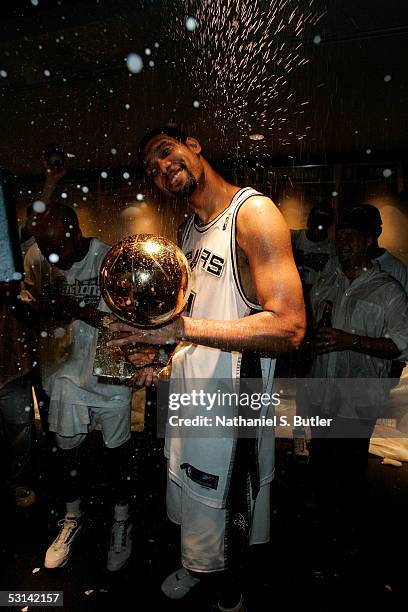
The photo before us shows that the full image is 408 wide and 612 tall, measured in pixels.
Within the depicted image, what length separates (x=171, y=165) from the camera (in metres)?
1.53

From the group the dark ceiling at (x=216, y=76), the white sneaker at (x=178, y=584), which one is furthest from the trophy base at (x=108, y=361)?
→ the dark ceiling at (x=216, y=76)

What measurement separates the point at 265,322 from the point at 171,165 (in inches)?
31.0

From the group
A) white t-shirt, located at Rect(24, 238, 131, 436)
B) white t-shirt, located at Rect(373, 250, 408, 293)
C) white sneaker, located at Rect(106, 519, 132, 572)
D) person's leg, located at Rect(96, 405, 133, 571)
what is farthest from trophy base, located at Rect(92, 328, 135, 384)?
white t-shirt, located at Rect(373, 250, 408, 293)

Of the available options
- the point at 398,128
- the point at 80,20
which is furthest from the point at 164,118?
the point at 398,128

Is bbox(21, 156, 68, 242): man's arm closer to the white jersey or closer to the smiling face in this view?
the smiling face

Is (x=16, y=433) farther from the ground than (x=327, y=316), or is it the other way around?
(x=327, y=316)

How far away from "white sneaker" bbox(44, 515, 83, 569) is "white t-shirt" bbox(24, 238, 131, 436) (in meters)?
0.61

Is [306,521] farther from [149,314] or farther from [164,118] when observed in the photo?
[164,118]

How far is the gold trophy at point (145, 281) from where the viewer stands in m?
1.21

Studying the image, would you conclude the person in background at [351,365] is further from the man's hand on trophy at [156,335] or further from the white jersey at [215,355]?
the man's hand on trophy at [156,335]

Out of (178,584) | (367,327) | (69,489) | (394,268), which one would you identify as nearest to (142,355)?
(178,584)

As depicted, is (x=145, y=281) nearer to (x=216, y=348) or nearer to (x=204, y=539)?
(x=216, y=348)

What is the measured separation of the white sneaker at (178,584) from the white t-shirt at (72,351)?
3.37 ft

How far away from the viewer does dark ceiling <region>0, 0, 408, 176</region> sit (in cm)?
319
